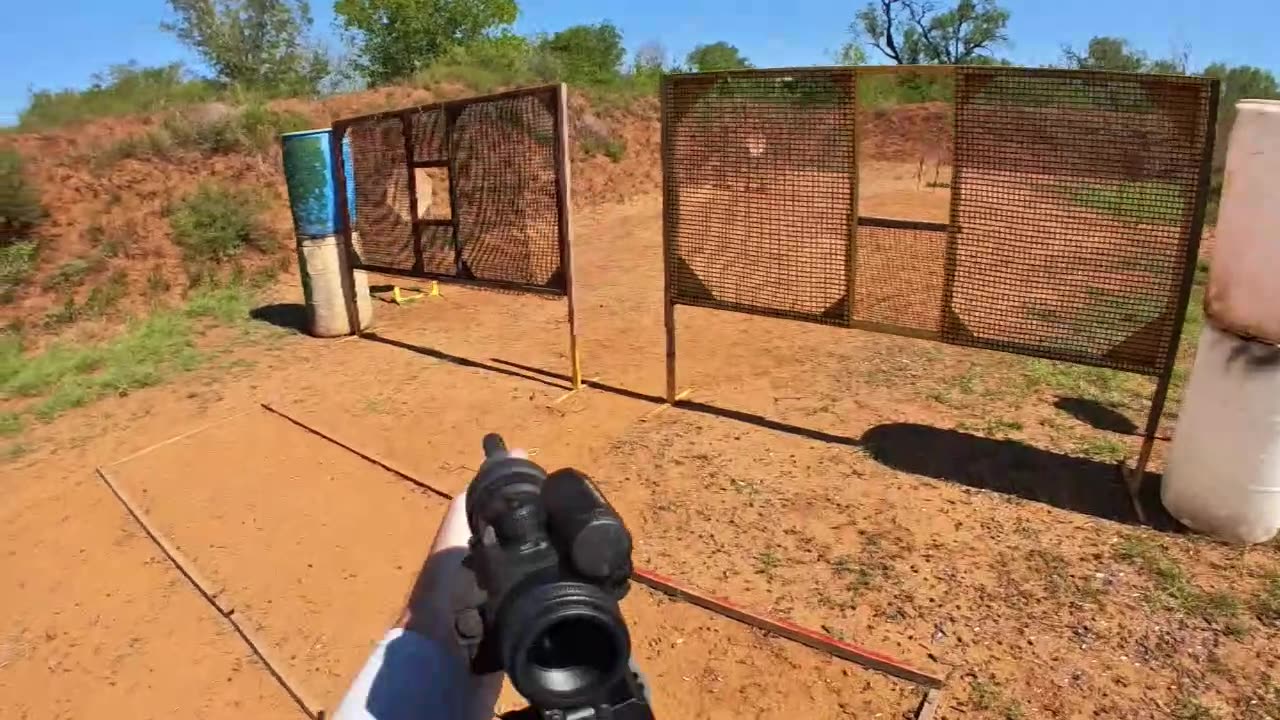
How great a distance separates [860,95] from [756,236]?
3.53ft

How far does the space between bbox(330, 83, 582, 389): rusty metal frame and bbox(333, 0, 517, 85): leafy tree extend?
29622 millimetres

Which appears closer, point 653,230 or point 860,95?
point 860,95

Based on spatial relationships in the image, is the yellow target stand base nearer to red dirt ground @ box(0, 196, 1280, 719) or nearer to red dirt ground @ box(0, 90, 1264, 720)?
red dirt ground @ box(0, 90, 1264, 720)

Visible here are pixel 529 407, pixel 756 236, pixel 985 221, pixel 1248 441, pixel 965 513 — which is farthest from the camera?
pixel 529 407

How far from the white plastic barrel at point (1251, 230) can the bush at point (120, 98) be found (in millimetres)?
14654

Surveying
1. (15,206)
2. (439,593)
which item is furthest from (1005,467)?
(15,206)

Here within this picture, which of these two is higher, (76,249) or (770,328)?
(76,249)

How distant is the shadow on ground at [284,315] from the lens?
8594 millimetres

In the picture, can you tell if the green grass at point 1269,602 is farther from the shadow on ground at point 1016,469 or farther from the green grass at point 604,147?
the green grass at point 604,147

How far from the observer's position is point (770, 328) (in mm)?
7672

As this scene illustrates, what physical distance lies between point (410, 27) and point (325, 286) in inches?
1209

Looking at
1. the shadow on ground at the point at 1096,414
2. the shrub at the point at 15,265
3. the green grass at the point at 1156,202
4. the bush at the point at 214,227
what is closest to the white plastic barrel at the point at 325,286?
the bush at the point at 214,227

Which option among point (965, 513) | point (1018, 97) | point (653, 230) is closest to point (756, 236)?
point (1018, 97)

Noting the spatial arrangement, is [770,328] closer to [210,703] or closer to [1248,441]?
[1248,441]
